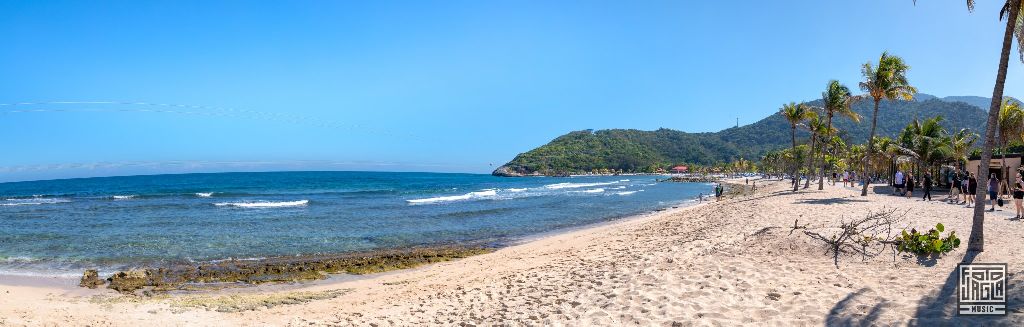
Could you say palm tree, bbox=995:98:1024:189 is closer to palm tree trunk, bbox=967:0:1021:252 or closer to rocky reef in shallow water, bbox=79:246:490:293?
palm tree trunk, bbox=967:0:1021:252

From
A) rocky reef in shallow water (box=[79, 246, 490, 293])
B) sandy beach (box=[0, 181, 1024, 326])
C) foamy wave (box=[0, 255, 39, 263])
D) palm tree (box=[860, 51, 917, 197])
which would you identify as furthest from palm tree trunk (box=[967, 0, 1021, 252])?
foamy wave (box=[0, 255, 39, 263])

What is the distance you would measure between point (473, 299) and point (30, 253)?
17818 mm

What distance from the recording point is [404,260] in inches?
601

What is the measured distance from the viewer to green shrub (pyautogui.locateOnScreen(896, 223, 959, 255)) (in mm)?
8469

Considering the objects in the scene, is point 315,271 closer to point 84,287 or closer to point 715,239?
point 84,287

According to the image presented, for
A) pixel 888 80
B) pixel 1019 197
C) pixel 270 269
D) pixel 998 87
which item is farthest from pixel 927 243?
pixel 888 80

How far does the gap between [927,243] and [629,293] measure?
5460 mm

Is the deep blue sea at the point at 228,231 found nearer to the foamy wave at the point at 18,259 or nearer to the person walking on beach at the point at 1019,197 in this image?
the foamy wave at the point at 18,259

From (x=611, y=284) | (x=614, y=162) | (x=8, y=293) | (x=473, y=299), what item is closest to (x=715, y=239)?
(x=611, y=284)

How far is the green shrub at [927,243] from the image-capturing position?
847 cm

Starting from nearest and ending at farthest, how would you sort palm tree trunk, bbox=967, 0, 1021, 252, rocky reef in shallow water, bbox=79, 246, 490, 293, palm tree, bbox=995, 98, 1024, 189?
palm tree trunk, bbox=967, 0, 1021, 252 → rocky reef in shallow water, bbox=79, 246, 490, 293 → palm tree, bbox=995, 98, 1024, 189

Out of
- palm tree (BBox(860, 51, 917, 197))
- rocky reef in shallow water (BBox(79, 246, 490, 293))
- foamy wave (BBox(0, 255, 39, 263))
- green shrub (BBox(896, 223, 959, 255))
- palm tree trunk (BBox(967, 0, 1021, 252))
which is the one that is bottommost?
foamy wave (BBox(0, 255, 39, 263))

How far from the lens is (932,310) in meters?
5.86

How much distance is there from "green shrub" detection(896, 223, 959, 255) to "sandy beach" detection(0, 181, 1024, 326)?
0.23m
